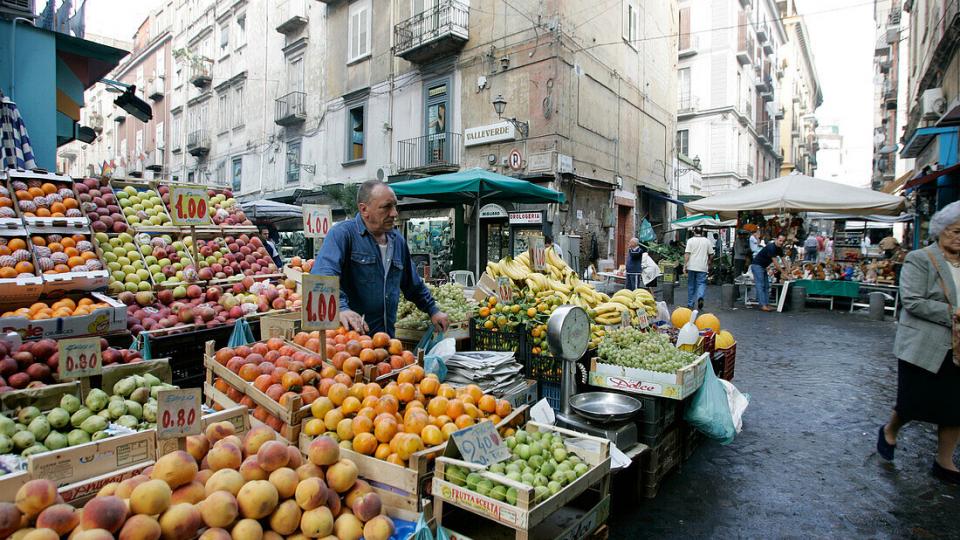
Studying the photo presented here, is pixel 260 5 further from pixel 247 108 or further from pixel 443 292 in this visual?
pixel 443 292

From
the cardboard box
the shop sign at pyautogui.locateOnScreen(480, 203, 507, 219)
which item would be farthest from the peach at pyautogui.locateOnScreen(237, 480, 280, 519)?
the shop sign at pyautogui.locateOnScreen(480, 203, 507, 219)

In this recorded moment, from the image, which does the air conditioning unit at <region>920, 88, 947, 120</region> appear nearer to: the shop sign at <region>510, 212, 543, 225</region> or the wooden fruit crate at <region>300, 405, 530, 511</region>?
the shop sign at <region>510, 212, 543, 225</region>

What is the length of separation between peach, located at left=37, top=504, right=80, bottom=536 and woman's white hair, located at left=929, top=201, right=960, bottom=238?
478 centimetres

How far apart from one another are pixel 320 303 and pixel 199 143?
2953 cm

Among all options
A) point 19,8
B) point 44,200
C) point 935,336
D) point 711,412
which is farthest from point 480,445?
point 19,8

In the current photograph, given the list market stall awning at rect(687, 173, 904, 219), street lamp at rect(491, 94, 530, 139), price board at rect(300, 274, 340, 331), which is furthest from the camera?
street lamp at rect(491, 94, 530, 139)

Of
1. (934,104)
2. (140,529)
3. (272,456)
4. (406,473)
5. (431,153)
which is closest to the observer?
(140,529)

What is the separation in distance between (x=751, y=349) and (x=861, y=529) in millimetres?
5085

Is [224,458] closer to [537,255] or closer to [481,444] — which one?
[481,444]

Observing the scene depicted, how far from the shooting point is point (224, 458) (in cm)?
179

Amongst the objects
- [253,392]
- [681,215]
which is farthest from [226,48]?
[253,392]

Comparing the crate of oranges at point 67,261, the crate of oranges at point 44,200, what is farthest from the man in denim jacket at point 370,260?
the crate of oranges at point 44,200

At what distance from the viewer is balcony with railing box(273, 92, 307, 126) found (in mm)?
21203

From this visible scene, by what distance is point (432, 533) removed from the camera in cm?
197
